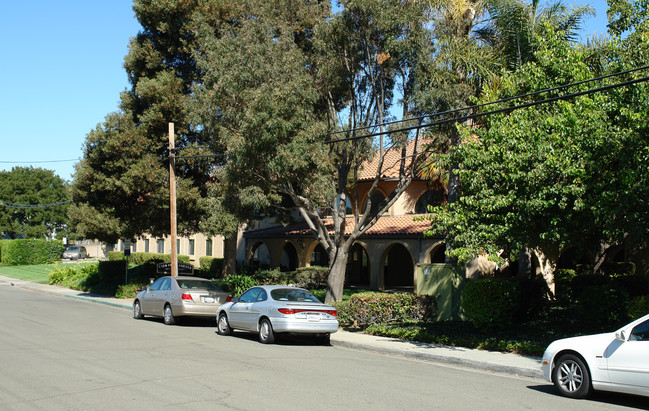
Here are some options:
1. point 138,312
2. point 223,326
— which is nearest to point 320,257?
point 138,312

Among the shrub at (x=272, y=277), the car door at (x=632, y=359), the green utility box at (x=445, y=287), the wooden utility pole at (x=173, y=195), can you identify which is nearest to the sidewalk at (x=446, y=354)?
the car door at (x=632, y=359)

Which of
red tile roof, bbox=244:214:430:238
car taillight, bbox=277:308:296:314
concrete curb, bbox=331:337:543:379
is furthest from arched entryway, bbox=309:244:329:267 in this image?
car taillight, bbox=277:308:296:314

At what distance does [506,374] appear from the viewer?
10.9 metres

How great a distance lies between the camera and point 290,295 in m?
14.7

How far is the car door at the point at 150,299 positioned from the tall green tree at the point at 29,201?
65.7m

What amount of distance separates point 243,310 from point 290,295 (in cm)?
130

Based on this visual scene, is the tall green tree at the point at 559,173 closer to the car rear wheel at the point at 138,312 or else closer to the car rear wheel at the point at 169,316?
the car rear wheel at the point at 169,316

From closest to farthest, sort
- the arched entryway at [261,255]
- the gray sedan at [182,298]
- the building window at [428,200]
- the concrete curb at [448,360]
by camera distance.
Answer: the concrete curb at [448,360], the gray sedan at [182,298], the building window at [428,200], the arched entryway at [261,255]

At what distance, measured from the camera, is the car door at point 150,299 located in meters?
18.7

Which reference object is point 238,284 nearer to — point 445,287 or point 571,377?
point 445,287

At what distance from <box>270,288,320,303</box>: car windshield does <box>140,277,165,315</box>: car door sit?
18.6ft

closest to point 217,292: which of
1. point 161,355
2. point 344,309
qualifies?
point 344,309

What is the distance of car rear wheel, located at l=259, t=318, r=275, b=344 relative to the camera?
549 inches

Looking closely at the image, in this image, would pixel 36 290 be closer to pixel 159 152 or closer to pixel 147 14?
pixel 159 152
